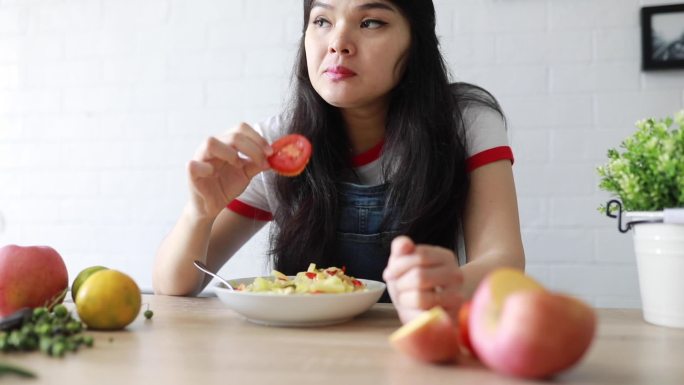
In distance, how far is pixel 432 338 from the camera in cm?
54

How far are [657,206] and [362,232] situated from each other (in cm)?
62

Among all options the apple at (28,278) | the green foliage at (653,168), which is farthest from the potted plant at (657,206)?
the apple at (28,278)

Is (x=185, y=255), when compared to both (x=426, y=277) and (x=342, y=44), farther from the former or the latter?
(x=426, y=277)

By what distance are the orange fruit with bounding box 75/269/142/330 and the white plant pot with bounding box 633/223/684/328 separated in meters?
0.65

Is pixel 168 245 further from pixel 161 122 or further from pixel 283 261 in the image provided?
pixel 161 122

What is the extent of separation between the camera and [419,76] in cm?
122

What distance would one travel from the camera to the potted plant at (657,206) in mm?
723

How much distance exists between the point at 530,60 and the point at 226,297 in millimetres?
1393

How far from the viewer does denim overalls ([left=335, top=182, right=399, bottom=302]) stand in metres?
1.23

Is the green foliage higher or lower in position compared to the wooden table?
higher

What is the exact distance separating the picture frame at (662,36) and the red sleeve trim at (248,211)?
1.19 metres

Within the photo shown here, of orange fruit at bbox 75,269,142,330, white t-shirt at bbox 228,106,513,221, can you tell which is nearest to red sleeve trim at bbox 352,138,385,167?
white t-shirt at bbox 228,106,513,221

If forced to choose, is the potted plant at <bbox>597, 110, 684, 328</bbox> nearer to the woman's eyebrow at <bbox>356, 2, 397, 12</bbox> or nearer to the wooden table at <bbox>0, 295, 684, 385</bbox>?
the wooden table at <bbox>0, 295, 684, 385</bbox>

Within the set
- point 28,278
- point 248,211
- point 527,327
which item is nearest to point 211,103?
point 248,211
